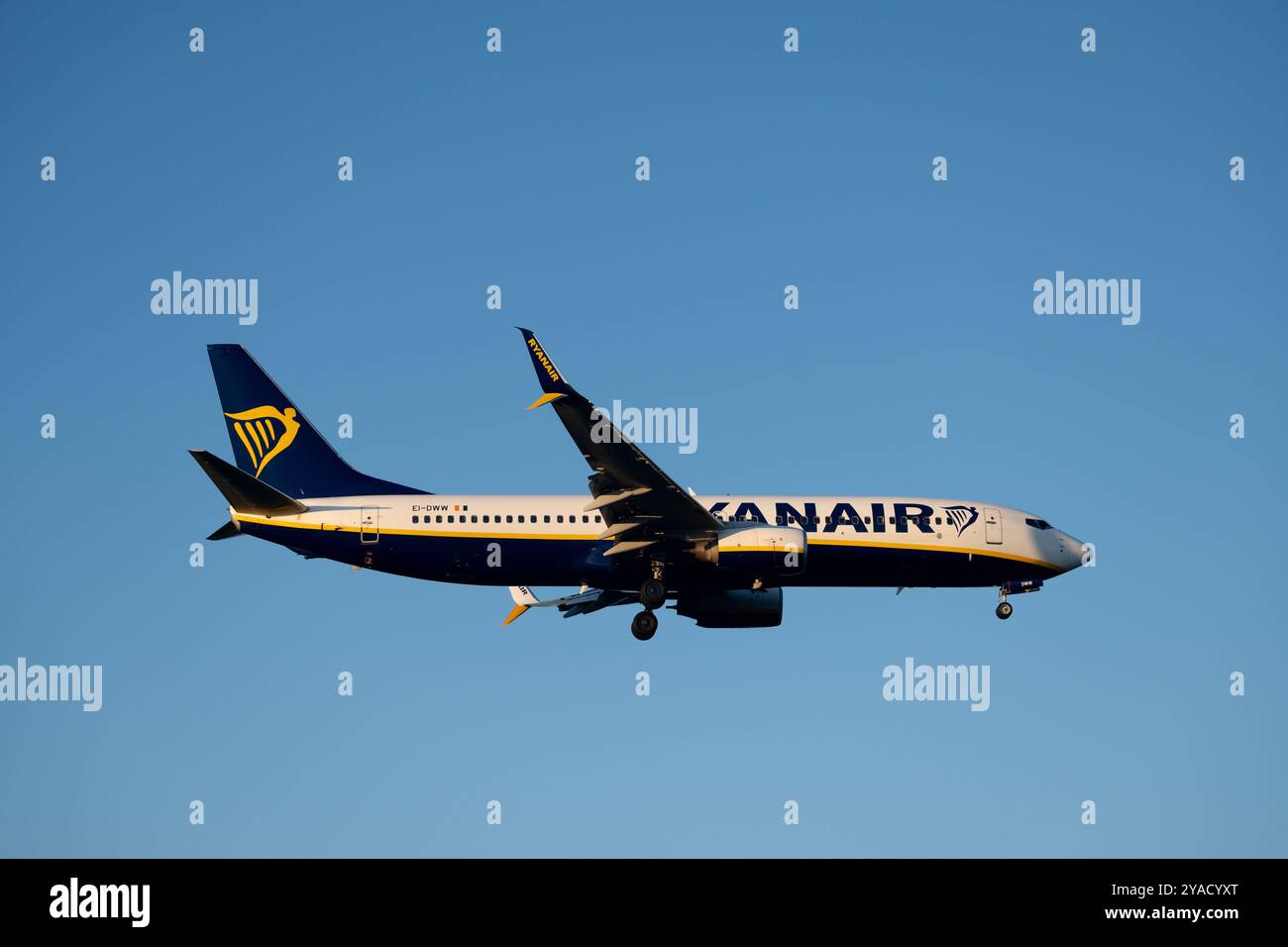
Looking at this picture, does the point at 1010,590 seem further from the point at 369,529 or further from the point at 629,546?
the point at 369,529

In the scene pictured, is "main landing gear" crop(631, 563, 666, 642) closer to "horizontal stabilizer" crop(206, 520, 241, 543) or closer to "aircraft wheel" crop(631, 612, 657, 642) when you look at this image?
"aircraft wheel" crop(631, 612, 657, 642)

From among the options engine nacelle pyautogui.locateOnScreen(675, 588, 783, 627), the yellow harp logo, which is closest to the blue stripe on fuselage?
engine nacelle pyautogui.locateOnScreen(675, 588, 783, 627)

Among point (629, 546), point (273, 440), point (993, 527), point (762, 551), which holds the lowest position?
point (762, 551)

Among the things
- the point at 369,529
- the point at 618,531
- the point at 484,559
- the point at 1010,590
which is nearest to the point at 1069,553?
the point at 1010,590

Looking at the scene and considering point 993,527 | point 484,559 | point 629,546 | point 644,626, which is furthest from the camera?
point 993,527

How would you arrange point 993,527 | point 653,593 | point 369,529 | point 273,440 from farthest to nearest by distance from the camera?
1. point 993,527
2. point 273,440
3. point 653,593
4. point 369,529

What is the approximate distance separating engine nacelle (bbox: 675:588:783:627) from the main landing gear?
2629 millimetres

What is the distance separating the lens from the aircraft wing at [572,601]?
6544cm

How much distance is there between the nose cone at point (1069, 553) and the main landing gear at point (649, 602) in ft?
54.2

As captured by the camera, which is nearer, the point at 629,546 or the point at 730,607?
the point at 629,546

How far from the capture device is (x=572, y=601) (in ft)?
218

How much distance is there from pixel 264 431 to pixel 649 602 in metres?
16.1

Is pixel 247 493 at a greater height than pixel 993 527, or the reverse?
pixel 247 493

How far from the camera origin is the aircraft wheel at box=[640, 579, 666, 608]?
5981cm
